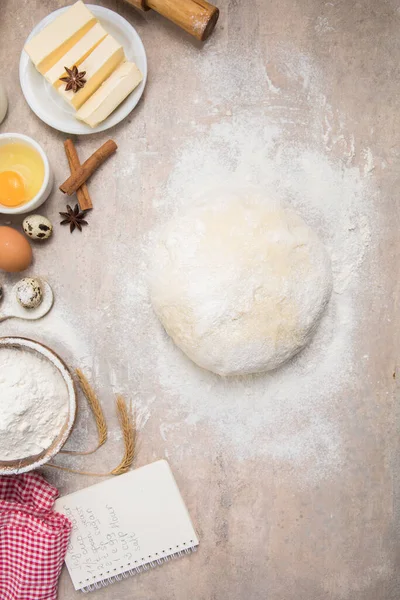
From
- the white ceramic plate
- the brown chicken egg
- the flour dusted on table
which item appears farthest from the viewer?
the white ceramic plate

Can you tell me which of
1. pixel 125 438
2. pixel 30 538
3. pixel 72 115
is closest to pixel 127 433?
pixel 125 438

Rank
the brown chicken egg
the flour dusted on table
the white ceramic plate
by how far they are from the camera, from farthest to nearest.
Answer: the white ceramic plate
the brown chicken egg
the flour dusted on table

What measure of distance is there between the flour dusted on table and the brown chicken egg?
0.23m

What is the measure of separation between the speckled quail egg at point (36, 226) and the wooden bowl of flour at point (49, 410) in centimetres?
32

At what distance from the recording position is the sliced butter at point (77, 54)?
1.47m

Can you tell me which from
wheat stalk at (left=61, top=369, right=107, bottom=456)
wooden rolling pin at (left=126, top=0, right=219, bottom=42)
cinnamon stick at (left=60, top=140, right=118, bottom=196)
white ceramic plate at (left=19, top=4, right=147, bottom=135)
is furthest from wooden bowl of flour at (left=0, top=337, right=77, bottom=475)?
wooden rolling pin at (left=126, top=0, right=219, bottom=42)

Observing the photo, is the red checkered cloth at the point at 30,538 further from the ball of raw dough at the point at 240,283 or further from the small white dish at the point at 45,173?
the small white dish at the point at 45,173

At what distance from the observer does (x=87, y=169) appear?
60.9 inches

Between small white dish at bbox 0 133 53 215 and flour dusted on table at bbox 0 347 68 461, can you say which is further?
small white dish at bbox 0 133 53 215

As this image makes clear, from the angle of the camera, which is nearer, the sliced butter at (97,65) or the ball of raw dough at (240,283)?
the ball of raw dough at (240,283)

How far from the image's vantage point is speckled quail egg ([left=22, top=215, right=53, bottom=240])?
151 centimetres

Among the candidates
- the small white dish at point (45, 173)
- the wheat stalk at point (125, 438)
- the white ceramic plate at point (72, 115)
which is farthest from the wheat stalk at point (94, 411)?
the white ceramic plate at point (72, 115)

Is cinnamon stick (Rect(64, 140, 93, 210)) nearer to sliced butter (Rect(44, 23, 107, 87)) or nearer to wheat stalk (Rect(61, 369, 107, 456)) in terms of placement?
sliced butter (Rect(44, 23, 107, 87))

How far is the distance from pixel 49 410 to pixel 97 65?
961mm
